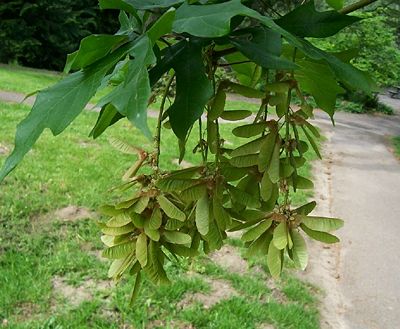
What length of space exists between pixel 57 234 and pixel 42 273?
596mm

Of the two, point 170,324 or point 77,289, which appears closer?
point 170,324

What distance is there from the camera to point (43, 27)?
16.7 m

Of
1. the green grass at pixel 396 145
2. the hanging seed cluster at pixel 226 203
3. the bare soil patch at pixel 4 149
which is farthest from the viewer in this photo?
the green grass at pixel 396 145

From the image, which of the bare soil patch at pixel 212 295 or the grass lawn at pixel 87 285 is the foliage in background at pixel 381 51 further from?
the bare soil patch at pixel 212 295

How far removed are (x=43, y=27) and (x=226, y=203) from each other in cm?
1723

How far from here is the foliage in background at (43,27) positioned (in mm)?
16188

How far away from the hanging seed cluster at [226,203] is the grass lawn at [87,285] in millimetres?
1554

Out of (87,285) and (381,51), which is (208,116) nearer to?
(87,285)

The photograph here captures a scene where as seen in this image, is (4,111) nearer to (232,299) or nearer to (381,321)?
(232,299)

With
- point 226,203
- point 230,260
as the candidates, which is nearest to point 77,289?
point 230,260

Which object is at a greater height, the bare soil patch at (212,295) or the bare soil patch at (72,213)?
the bare soil patch at (72,213)

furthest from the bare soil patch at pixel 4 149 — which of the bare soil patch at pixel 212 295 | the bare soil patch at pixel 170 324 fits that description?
the bare soil patch at pixel 170 324

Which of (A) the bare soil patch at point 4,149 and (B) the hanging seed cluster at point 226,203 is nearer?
(B) the hanging seed cluster at point 226,203

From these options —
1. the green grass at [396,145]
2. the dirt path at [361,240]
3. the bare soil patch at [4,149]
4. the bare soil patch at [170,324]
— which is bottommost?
the green grass at [396,145]
